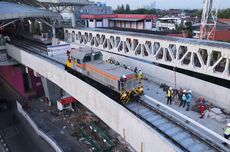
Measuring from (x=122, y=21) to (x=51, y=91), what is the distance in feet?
140

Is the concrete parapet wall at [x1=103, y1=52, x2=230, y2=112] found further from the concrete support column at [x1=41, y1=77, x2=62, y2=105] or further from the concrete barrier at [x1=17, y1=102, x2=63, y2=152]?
the concrete support column at [x1=41, y1=77, x2=62, y2=105]

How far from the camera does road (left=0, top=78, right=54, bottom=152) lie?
2363cm

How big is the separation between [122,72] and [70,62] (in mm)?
7320

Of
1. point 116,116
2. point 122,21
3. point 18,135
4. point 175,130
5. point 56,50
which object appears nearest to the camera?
point 175,130

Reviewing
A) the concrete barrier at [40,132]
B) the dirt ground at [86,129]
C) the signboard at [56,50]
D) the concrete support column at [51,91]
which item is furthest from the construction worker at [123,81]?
the concrete support column at [51,91]

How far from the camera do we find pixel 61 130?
2584 cm

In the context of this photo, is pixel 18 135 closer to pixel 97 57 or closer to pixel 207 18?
pixel 97 57

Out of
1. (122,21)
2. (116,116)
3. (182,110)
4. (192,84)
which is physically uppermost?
(122,21)

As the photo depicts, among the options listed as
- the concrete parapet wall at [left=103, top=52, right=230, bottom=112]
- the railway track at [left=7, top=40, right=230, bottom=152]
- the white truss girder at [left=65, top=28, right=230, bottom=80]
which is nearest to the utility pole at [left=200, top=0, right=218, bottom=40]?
the white truss girder at [left=65, top=28, right=230, bottom=80]

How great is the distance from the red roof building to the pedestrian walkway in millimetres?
43400

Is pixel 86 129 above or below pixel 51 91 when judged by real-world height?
below

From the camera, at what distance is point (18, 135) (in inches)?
1019

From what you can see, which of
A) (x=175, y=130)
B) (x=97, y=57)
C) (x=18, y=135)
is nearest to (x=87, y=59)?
(x=97, y=57)

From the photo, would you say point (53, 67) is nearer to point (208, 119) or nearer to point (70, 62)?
point (70, 62)
